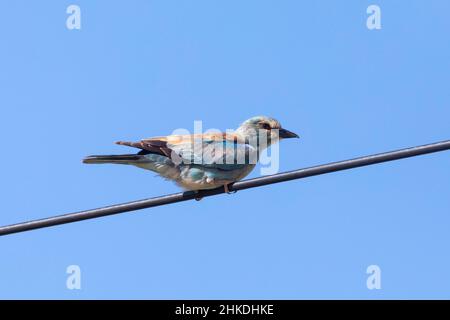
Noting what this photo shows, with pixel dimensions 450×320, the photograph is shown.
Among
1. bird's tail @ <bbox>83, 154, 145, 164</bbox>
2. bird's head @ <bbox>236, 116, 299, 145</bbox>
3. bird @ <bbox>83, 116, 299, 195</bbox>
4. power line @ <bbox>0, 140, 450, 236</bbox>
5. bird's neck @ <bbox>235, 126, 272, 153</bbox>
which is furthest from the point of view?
bird's head @ <bbox>236, 116, 299, 145</bbox>

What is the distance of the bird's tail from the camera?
28.3ft

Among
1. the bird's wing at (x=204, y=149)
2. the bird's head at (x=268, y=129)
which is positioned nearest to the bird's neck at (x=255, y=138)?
the bird's head at (x=268, y=129)

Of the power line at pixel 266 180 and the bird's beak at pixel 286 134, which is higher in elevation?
the bird's beak at pixel 286 134

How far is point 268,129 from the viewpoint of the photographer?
1027 centimetres

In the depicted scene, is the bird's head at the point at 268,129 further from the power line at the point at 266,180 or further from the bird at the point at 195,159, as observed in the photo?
the power line at the point at 266,180

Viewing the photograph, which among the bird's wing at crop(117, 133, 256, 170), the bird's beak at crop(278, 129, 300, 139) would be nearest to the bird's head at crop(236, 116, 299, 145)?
the bird's beak at crop(278, 129, 300, 139)

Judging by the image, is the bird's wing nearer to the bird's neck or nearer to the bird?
the bird

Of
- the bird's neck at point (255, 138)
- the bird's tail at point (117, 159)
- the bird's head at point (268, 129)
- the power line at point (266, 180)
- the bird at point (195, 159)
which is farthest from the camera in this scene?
the bird's head at point (268, 129)

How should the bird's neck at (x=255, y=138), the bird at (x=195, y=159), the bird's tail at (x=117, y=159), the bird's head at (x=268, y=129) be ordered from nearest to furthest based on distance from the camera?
the bird's tail at (x=117, y=159) → the bird at (x=195, y=159) → the bird's neck at (x=255, y=138) → the bird's head at (x=268, y=129)

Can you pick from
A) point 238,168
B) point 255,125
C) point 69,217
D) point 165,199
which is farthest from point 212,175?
point 69,217

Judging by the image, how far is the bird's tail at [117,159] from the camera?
863 centimetres

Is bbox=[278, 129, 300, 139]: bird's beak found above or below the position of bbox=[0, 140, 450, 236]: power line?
above

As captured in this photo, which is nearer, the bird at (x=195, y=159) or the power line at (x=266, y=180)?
the power line at (x=266, y=180)

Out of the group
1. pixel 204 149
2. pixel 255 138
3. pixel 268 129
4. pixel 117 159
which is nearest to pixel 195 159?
pixel 204 149
